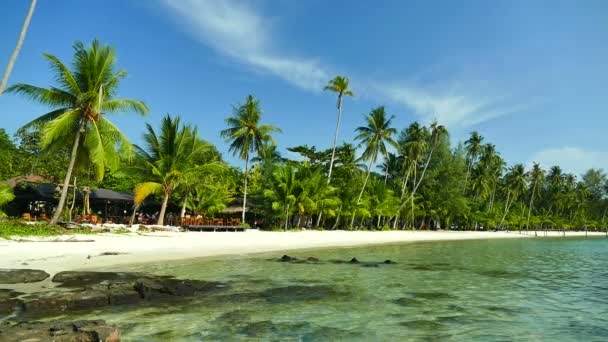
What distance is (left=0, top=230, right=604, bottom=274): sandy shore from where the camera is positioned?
42.1ft

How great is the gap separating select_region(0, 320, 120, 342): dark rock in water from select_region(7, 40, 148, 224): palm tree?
48.9 ft

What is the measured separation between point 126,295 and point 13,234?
982 cm

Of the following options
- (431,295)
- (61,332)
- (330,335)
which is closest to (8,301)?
(61,332)

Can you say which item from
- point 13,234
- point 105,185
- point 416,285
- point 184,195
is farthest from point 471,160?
point 13,234

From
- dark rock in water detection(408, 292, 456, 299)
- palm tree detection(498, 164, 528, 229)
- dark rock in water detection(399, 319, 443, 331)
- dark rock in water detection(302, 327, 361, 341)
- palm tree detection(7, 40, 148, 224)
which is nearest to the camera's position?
dark rock in water detection(302, 327, 361, 341)

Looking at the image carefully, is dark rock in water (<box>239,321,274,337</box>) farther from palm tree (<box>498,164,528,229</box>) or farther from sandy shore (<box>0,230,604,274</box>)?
palm tree (<box>498,164,528,229</box>)

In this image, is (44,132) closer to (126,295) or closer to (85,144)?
(85,144)

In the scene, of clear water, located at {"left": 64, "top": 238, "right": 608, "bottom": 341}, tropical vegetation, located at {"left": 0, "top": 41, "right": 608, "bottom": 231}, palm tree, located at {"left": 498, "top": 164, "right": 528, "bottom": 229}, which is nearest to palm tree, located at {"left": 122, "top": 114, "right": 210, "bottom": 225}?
tropical vegetation, located at {"left": 0, "top": 41, "right": 608, "bottom": 231}

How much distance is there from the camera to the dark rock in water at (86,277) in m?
9.99

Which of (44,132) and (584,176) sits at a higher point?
(584,176)

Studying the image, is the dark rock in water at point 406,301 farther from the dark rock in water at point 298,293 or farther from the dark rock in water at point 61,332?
the dark rock in water at point 61,332

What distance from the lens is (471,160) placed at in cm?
6431

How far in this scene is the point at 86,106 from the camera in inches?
773

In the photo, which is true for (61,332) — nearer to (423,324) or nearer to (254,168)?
(423,324)
